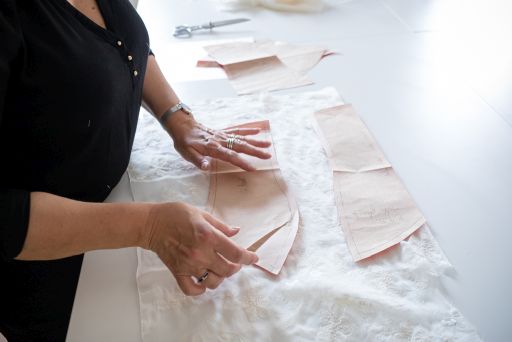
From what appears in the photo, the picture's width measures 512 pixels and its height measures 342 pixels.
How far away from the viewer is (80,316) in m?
0.48

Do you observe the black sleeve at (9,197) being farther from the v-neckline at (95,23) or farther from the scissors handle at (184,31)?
the scissors handle at (184,31)

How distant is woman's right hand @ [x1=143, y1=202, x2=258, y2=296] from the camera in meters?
0.49

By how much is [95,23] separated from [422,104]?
0.64 m

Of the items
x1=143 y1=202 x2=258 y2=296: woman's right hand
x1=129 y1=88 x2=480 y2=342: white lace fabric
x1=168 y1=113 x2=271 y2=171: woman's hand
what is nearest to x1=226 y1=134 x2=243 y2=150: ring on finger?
x1=168 y1=113 x2=271 y2=171: woman's hand

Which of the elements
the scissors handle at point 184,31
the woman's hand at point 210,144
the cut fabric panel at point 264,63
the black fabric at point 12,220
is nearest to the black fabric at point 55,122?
the black fabric at point 12,220

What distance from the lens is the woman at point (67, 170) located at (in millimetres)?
443

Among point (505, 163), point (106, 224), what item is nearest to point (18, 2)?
point (106, 224)

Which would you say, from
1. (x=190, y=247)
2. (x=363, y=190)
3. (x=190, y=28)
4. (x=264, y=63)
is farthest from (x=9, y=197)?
(x=190, y=28)

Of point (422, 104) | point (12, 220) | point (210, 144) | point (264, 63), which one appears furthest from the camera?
point (264, 63)

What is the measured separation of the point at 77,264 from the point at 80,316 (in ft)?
0.32

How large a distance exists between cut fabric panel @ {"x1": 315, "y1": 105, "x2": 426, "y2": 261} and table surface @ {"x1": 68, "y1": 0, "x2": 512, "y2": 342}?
0.09 feet

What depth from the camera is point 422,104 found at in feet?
2.75

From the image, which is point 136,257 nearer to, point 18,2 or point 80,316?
point 80,316

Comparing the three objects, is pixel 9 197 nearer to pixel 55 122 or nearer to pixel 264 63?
pixel 55 122
